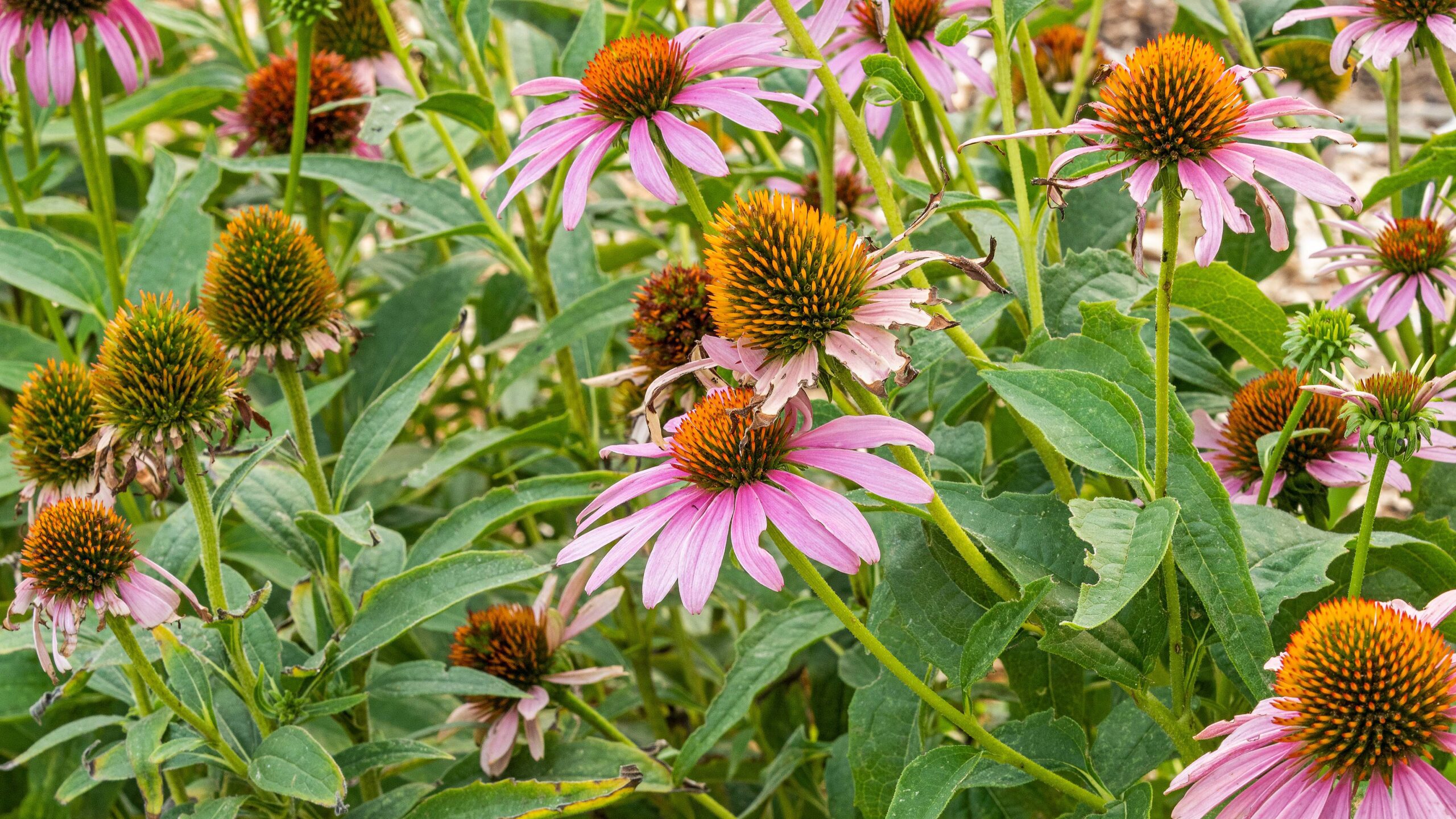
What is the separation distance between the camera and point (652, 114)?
1.00 m

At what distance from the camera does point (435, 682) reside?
3.93 feet

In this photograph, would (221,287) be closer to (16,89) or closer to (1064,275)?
(16,89)

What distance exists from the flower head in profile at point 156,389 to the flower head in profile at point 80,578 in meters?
0.06

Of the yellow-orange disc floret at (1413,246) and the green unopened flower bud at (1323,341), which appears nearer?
the green unopened flower bud at (1323,341)

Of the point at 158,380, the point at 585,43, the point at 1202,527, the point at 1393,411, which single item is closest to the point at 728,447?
the point at 1202,527

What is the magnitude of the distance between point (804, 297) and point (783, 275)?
0.02m

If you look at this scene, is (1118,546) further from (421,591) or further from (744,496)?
(421,591)

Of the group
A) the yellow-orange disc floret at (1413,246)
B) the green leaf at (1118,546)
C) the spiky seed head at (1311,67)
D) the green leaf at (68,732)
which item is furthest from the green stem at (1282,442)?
the spiky seed head at (1311,67)

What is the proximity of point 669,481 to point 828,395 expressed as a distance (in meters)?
0.13

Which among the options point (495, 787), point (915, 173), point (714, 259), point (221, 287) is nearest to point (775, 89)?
point (221, 287)

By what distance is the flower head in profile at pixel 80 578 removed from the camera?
3.45ft

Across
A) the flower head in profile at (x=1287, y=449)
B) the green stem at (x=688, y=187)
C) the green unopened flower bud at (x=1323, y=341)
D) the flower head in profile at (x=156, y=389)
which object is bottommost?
the flower head in profile at (x=1287, y=449)

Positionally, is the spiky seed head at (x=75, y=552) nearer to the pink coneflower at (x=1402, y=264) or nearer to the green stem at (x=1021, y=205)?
the green stem at (x=1021, y=205)

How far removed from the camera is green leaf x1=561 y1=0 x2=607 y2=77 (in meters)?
1.46
